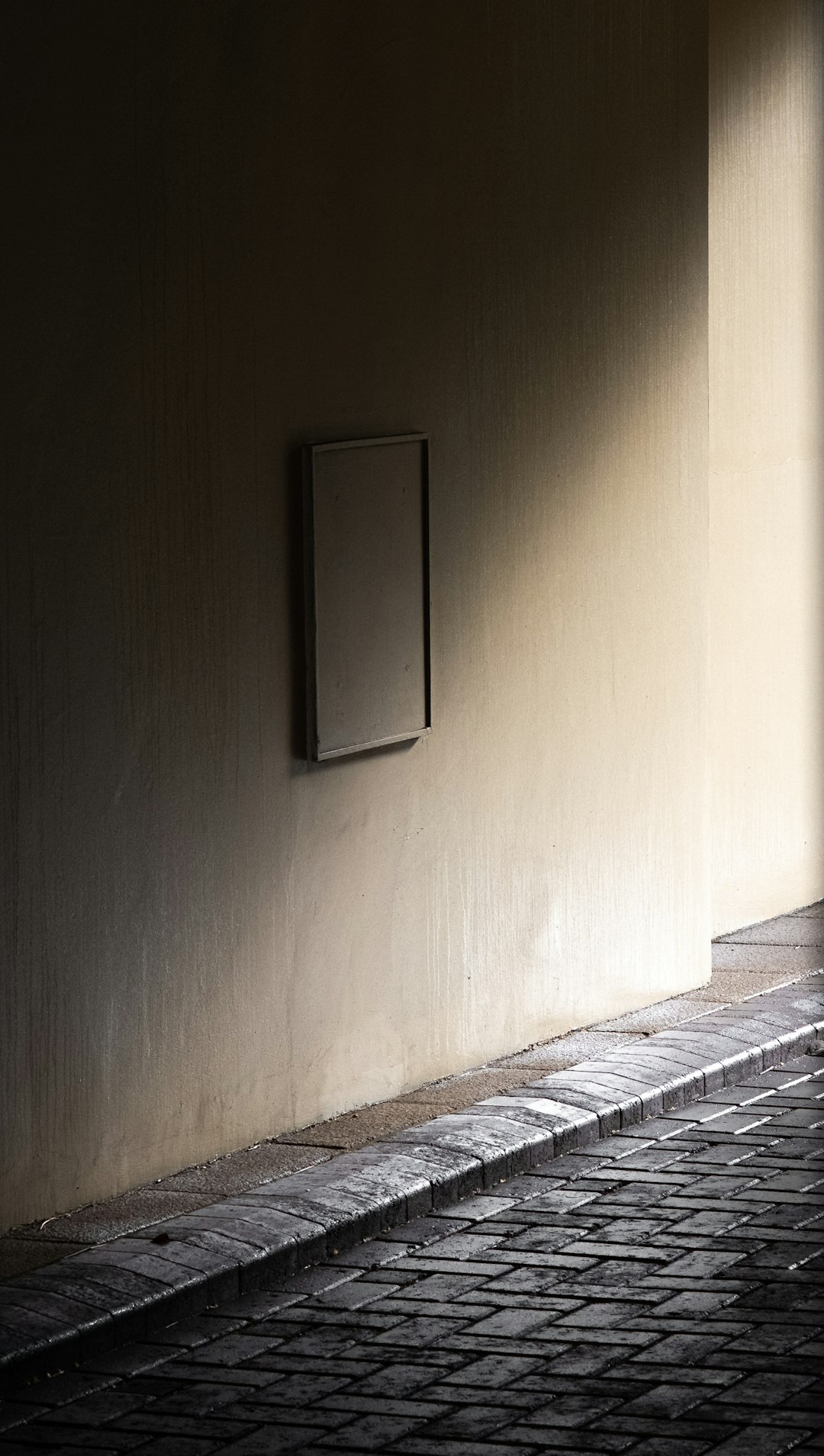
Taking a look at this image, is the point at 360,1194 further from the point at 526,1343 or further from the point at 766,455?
the point at 766,455

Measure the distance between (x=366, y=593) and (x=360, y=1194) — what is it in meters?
1.89

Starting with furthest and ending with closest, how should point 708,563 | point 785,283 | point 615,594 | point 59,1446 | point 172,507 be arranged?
1. point 785,283
2. point 708,563
3. point 615,594
4. point 172,507
5. point 59,1446

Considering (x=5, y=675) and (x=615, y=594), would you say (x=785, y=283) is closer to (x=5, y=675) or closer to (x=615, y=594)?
(x=615, y=594)

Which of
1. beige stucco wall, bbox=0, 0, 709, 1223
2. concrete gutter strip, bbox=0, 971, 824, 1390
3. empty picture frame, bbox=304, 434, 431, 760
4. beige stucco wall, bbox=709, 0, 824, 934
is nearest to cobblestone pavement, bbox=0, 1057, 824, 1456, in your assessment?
concrete gutter strip, bbox=0, 971, 824, 1390

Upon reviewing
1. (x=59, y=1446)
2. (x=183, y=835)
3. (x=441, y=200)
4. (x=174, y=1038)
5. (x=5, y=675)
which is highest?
(x=441, y=200)

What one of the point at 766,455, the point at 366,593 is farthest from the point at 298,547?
the point at 766,455

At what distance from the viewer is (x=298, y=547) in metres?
7.55

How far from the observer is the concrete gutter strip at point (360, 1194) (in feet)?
19.5

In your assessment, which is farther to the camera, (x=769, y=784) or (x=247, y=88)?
(x=769, y=784)

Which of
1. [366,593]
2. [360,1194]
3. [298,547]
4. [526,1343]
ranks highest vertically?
[298,547]

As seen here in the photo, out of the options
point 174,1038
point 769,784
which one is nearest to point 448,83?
point 174,1038

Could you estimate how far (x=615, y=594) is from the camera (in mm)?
9297

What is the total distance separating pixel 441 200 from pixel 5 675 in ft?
8.37

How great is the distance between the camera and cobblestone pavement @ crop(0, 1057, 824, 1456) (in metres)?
5.43
